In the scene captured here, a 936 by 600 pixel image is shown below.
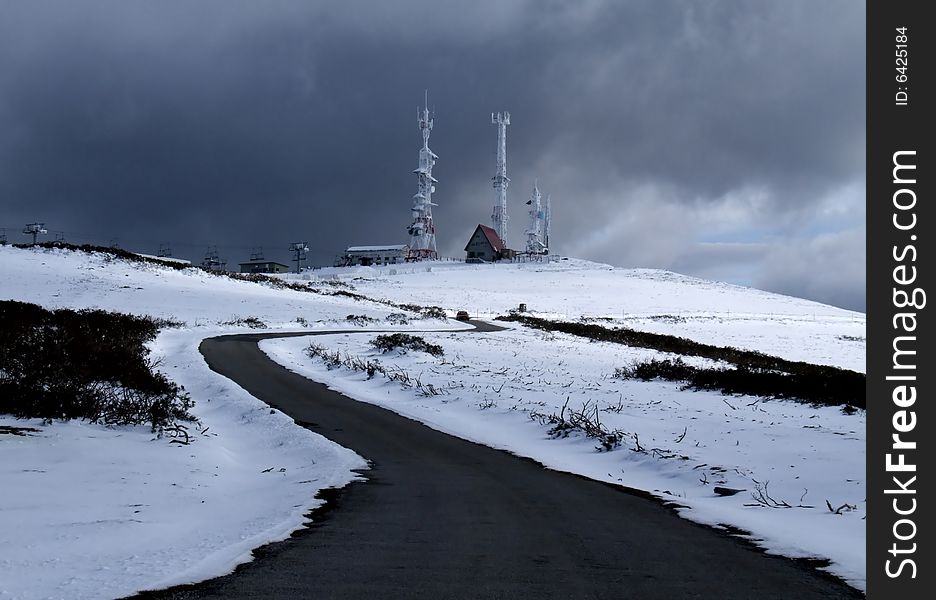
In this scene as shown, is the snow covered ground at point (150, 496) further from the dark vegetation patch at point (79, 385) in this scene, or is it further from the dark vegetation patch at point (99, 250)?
the dark vegetation patch at point (99, 250)

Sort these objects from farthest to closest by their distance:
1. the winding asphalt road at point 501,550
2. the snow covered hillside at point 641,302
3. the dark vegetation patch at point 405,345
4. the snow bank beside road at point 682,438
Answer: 1. the snow covered hillside at point 641,302
2. the dark vegetation patch at point 405,345
3. the snow bank beside road at point 682,438
4. the winding asphalt road at point 501,550

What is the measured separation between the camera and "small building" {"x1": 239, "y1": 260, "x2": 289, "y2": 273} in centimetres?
13988

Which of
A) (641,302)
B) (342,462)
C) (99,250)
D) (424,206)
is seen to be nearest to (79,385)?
(342,462)

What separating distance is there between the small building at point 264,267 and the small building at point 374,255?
1181 cm

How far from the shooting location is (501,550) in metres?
4.79

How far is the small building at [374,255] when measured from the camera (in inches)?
5571

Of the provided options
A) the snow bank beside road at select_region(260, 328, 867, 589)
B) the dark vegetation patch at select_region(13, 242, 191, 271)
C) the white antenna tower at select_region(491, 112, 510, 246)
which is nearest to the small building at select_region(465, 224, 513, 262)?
the white antenna tower at select_region(491, 112, 510, 246)

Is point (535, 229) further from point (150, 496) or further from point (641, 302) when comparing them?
point (150, 496)

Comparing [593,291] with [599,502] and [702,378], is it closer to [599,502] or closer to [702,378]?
[702,378]

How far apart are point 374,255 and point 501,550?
462 feet

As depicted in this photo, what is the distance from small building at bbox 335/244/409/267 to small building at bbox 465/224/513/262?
1465 cm

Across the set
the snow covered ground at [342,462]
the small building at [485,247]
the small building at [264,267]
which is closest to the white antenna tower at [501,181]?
the small building at [485,247]
